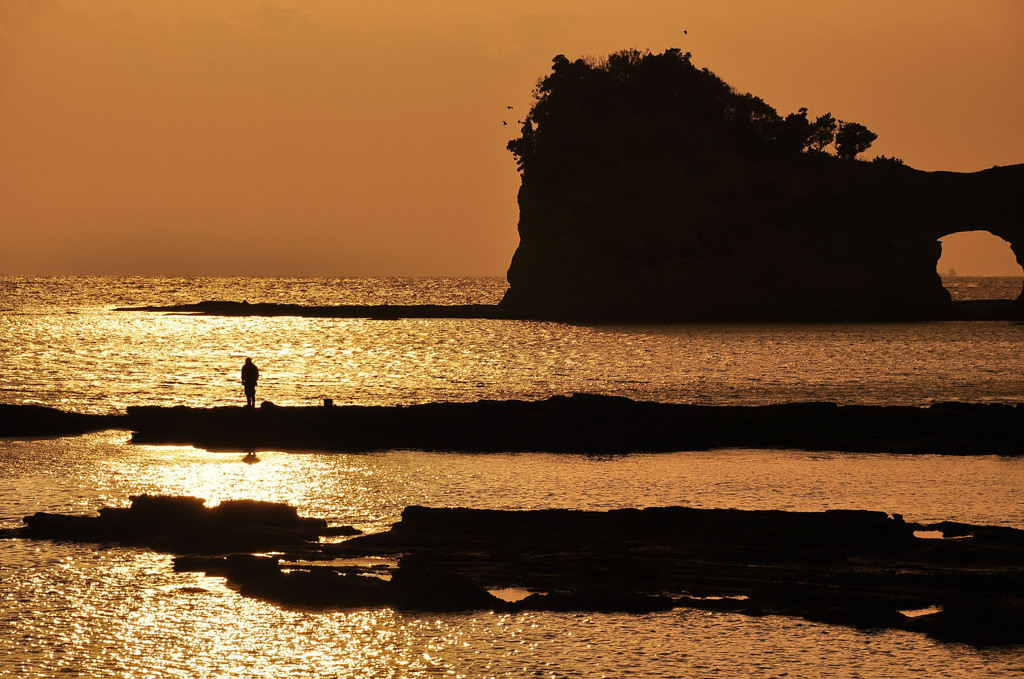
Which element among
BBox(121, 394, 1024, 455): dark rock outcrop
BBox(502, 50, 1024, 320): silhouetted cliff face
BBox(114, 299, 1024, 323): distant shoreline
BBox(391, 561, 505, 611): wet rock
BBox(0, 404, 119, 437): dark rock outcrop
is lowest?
BBox(391, 561, 505, 611): wet rock

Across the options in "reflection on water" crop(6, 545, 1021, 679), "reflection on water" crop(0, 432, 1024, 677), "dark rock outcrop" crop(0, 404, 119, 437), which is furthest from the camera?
"dark rock outcrop" crop(0, 404, 119, 437)

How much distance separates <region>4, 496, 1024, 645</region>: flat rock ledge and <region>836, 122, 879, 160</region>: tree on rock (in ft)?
316

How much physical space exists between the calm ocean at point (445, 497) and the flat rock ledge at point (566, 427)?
1175 millimetres

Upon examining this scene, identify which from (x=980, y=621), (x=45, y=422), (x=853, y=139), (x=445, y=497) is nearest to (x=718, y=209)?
(x=853, y=139)

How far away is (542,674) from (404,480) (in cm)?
1319

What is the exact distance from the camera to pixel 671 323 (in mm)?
109188

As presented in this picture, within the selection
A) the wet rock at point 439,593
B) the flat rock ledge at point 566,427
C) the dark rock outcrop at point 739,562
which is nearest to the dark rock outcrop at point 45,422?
the flat rock ledge at point 566,427

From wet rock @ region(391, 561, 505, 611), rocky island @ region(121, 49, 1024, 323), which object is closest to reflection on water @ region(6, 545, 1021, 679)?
wet rock @ region(391, 561, 505, 611)

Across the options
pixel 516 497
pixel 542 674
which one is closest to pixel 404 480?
pixel 516 497

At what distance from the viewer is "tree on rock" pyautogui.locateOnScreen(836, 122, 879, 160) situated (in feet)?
370

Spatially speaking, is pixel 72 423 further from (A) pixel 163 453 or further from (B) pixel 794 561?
(B) pixel 794 561

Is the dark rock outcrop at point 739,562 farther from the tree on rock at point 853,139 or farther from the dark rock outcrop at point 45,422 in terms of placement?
the tree on rock at point 853,139

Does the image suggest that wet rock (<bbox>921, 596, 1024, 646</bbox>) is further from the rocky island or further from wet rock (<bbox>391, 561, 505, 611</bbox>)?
the rocky island

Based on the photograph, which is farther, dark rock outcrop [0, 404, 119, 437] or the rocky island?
the rocky island
